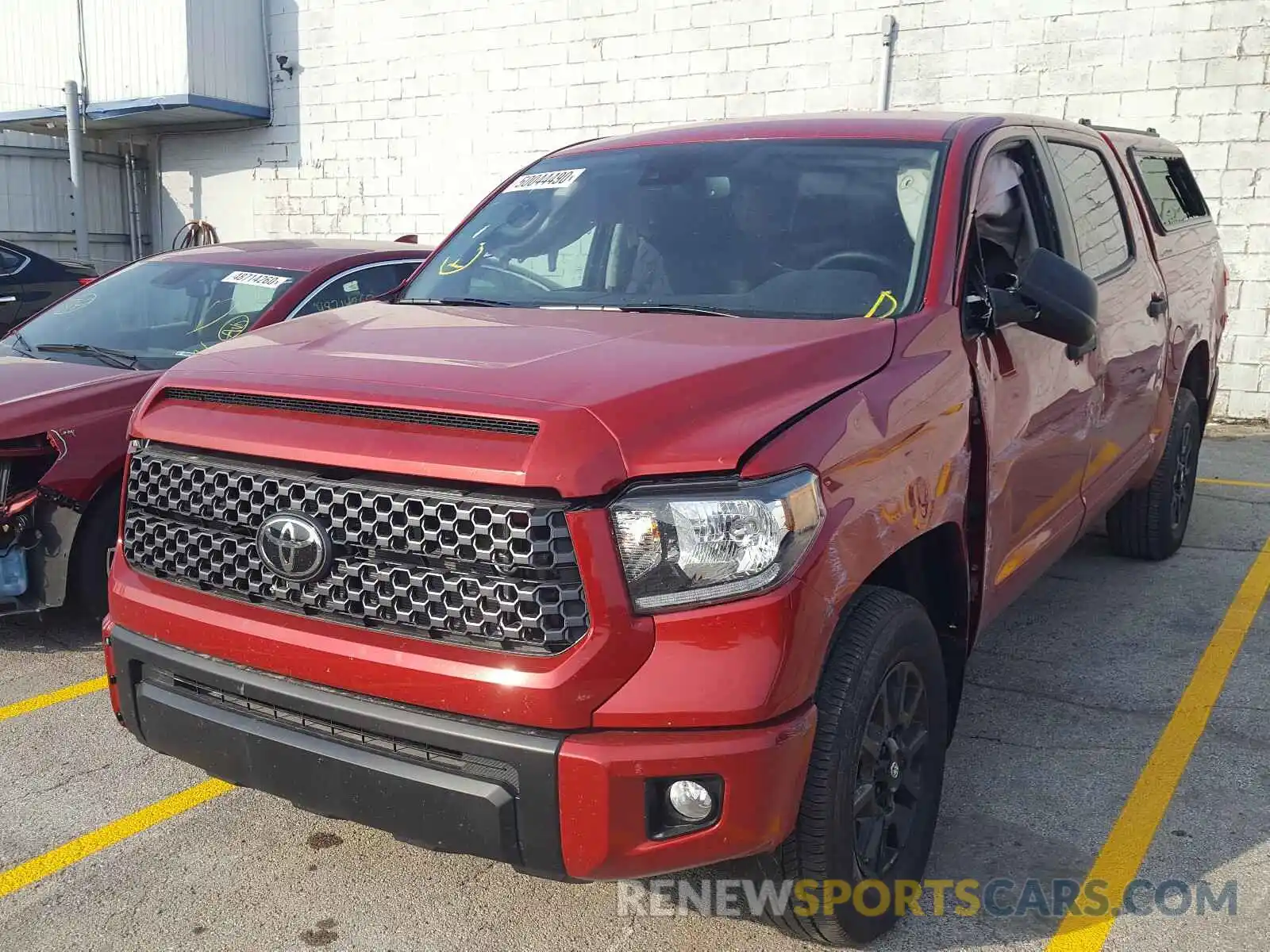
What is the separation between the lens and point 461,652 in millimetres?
2375

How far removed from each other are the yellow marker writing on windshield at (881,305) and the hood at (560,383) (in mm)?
77

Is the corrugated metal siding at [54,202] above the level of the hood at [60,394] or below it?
above

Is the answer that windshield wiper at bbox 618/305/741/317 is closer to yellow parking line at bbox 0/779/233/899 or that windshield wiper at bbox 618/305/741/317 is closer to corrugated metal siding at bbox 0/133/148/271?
yellow parking line at bbox 0/779/233/899

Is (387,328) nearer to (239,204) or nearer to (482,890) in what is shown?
(482,890)

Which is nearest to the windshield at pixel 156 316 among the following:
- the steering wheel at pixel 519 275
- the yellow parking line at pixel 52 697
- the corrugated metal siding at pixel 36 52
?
the yellow parking line at pixel 52 697

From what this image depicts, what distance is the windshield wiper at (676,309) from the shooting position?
10.5 ft

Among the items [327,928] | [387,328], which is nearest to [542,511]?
[387,328]

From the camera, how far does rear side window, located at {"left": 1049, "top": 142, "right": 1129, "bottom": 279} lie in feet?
13.9

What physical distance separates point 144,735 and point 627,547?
1.35m

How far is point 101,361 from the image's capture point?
5.11m

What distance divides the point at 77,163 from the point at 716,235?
14.5 meters

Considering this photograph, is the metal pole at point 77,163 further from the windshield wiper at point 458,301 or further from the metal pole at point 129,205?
the windshield wiper at point 458,301

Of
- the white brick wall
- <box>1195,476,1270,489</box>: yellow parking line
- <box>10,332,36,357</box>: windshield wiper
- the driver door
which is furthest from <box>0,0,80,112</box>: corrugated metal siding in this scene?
the driver door

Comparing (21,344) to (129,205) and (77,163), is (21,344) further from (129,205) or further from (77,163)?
(129,205)
